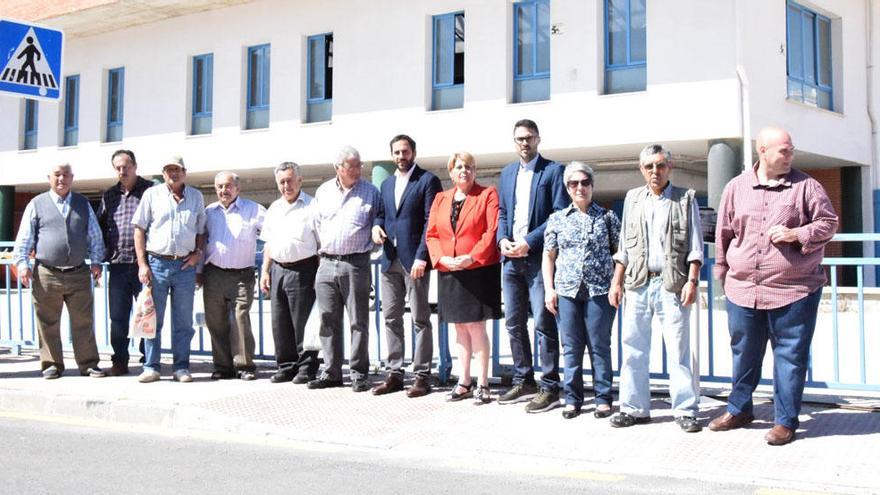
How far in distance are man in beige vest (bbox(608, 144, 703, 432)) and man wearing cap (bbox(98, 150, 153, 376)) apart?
4.50 metres

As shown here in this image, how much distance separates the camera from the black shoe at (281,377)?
305 inches

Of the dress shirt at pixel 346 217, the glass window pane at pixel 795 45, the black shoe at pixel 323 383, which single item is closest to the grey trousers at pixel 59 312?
the black shoe at pixel 323 383

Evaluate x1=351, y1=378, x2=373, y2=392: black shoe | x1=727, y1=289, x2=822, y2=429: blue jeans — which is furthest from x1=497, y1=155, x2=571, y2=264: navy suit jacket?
x1=351, y1=378, x2=373, y2=392: black shoe

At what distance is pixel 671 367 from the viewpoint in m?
5.85

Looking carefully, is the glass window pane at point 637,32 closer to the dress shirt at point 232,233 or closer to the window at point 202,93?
the window at point 202,93

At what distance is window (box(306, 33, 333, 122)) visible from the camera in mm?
22281

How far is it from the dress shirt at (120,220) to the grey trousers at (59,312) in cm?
38

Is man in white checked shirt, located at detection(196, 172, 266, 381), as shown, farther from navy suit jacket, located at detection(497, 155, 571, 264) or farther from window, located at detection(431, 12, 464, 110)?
window, located at detection(431, 12, 464, 110)

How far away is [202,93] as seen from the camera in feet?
80.4

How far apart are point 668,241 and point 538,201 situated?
1148 mm

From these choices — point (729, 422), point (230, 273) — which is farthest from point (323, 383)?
point (729, 422)

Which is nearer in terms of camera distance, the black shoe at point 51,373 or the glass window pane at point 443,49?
the black shoe at point 51,373

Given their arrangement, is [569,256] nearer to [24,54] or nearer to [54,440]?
[54,440]

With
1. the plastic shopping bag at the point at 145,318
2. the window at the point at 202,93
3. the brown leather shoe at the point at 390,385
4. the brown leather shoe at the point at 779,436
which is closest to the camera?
the brown leather shoe at the point at 779,436
